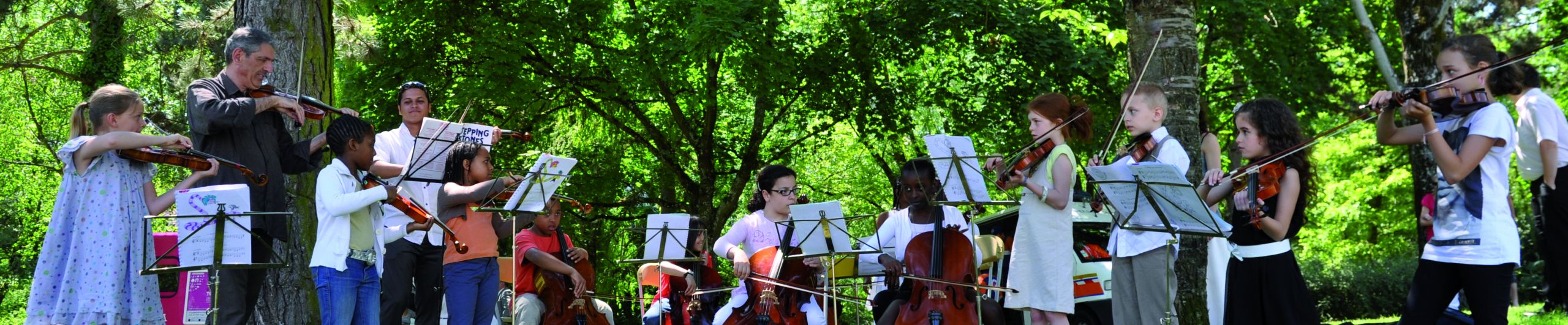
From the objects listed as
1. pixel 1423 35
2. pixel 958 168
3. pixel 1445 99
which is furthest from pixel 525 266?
pixel 1423 35

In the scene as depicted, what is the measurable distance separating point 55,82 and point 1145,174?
2360cm

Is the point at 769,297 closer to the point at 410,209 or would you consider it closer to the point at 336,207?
the point at 410,209

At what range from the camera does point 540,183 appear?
18.0ft

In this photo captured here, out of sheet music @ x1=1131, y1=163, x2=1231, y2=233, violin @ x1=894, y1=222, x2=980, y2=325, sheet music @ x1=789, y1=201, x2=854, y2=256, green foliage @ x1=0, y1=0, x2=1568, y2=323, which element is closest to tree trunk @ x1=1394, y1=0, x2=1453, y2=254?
green foliage @ x1=0, y1=0, x2=1568, y2=323

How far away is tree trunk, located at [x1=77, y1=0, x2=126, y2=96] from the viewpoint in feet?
53.8

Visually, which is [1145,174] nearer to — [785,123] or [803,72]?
[803,72]

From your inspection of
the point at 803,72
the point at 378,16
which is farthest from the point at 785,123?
the point at 378,16

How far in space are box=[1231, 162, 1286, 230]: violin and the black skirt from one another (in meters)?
0.17

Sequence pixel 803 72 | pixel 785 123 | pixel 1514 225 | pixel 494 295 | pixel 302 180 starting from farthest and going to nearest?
pixel 785 123, pixel 803 72, pixel 302 180, pixel 494 295, pixel 1514 225

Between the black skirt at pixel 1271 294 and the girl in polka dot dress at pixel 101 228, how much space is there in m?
4.02

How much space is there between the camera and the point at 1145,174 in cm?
417

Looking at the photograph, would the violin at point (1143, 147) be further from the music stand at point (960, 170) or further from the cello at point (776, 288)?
the cello at point (776, 288)

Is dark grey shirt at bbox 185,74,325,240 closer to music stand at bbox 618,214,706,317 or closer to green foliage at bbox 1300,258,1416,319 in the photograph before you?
music stand at bbox 618,214,706,317

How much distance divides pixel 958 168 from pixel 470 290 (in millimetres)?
2519
